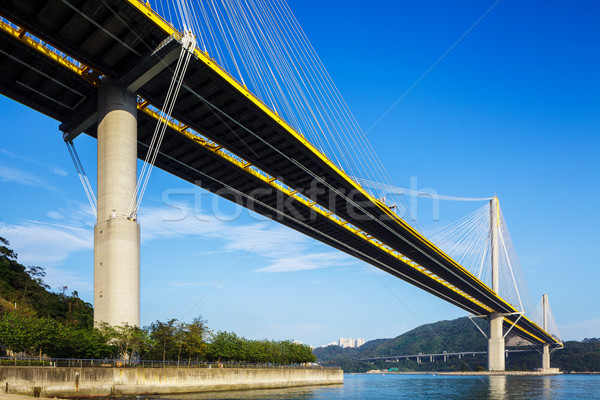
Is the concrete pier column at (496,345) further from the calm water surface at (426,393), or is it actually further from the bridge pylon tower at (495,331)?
the calm water surface at (426,393)

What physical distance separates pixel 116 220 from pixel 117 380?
976 centimetres

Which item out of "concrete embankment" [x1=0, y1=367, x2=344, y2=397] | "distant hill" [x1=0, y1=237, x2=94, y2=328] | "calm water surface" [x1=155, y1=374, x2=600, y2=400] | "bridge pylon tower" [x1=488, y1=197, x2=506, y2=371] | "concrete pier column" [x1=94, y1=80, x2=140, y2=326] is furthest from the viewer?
"bridge pylon tower" [x1=488, y1=197, x2=506, y2=371]

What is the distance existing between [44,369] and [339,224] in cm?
4387

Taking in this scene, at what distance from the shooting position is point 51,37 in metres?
31.0

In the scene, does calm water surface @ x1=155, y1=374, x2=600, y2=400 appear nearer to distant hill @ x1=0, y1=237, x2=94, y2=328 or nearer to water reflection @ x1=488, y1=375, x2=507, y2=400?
water reflection @ x1=488, y1=375, x2=507, y2=400

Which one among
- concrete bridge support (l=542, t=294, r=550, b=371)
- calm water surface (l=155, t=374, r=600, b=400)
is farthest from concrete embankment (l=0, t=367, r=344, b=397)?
concrete bridge support (l=542, t=294, r=550, b=371)

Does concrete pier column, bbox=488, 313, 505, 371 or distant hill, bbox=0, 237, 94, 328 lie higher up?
distant hill, bbox=0, 237, 94, 328

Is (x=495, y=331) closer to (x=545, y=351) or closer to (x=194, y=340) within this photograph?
(x=545, y=351)

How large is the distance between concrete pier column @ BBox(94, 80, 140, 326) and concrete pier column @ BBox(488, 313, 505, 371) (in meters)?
94.4

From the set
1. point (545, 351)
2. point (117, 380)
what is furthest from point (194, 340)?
point (545, 351)

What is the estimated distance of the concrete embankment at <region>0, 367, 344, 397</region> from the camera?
2600 cm

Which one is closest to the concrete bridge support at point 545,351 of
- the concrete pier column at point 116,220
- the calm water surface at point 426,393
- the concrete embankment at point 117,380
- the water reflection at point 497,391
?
the calm water surface at point 426,393

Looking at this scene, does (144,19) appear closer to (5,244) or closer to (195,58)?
(195,58)

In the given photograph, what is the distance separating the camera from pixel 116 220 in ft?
107
